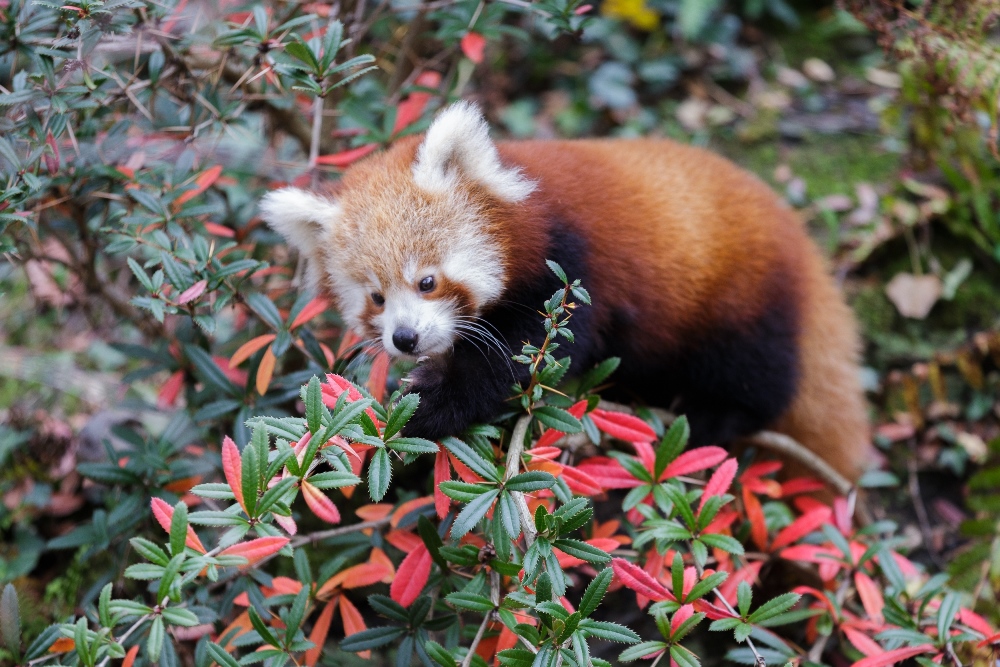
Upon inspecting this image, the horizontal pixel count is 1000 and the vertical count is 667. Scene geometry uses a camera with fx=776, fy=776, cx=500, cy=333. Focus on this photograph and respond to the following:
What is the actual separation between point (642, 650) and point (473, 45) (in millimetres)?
2090

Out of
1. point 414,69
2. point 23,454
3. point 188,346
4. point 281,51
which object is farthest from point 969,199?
point 23,454

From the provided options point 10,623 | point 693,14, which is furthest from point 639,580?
point 693,14

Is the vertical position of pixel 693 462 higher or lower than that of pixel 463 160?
lower

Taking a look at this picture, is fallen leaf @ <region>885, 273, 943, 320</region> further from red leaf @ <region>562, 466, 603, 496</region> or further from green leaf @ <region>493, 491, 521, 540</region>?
green leaf @ <region>493, 491, 521, 540</region>

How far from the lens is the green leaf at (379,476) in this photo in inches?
66.1

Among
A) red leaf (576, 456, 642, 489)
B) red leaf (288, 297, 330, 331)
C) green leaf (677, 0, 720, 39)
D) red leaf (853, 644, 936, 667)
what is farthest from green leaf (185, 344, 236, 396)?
green leaf (677, 0, 720, 39)

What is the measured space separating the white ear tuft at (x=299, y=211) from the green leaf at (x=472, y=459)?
81 cm

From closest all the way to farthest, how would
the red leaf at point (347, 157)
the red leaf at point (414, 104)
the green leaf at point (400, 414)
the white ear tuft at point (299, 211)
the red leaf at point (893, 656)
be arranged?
the green leaf at point (400, 414) < the red leaf at point (893, 656) < the white ear tuft at point (299, 211) < the red leaf at point (347, 157) < the red leaf at point (414, 104)

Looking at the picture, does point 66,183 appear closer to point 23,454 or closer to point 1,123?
point 1,123

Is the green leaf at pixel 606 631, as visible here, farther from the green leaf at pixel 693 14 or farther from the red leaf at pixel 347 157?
the green leaf at pixel 693 14

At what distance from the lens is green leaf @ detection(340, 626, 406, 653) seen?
204cm

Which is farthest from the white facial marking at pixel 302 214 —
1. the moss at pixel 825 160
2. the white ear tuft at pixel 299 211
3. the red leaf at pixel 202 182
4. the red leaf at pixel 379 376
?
the moss at pixel 825 160

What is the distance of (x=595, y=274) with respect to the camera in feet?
7.82

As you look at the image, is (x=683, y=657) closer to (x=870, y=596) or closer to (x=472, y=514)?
(x=472, y=514)
